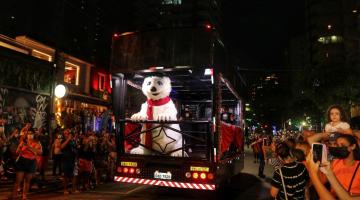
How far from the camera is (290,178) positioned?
4.52 metres

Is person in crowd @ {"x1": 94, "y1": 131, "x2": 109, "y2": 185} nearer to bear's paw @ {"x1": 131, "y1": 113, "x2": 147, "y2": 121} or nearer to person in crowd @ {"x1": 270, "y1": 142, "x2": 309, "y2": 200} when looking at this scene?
bear's paw @ {"x1": 131, "y1": 113, "x2": 147, "y2": 121}

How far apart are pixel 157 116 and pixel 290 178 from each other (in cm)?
461

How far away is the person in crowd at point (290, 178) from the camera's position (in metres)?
4.52

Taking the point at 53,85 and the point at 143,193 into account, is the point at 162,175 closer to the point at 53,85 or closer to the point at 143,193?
the point at 143,193

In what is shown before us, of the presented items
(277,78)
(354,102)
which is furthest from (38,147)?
(277,78)

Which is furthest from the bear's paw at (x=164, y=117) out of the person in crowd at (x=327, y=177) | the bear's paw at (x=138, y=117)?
the person in crowd at (x=327, y=177)

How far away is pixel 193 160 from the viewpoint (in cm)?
797

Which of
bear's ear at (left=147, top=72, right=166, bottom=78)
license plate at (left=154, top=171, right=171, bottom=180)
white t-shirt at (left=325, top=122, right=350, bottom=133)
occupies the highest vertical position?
bear's ear at (left=147, top=72, right=166, bottom=78)

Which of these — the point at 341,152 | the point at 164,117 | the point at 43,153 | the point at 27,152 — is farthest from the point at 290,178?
the point at 43,153

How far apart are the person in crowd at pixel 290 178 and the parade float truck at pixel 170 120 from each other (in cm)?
302

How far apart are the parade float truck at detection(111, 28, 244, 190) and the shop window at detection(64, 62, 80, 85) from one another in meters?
13.6

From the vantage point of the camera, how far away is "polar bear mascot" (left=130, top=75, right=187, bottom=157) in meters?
8.69

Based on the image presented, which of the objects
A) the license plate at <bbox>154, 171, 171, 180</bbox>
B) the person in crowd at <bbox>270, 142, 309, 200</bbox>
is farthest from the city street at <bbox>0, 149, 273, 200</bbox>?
the person in crowd at <bbox>270, 142, 309, 200</bbox>

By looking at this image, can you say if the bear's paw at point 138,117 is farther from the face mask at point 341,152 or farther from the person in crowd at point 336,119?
the face mask at point 341,152
